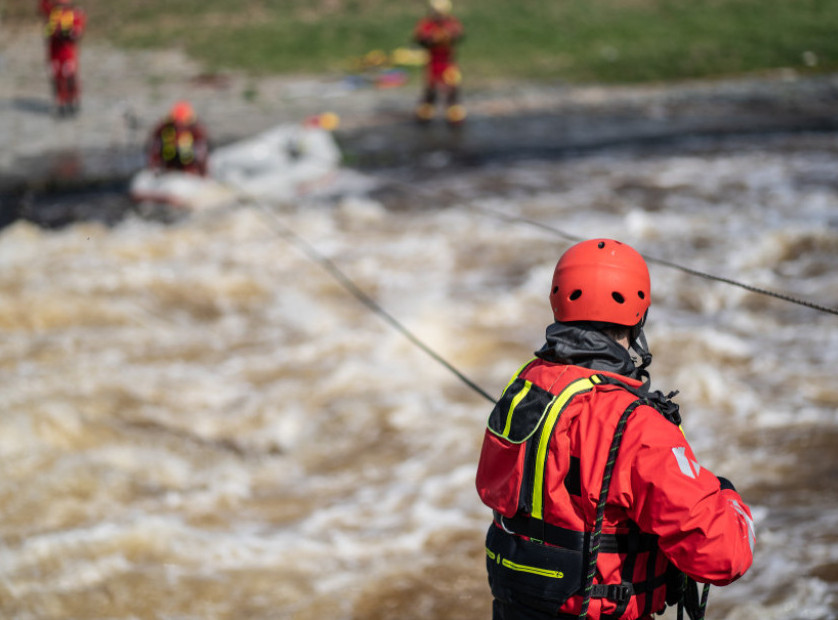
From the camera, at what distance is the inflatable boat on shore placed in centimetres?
1085

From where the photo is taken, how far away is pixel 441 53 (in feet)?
47.8

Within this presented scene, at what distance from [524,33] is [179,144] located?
36.3 ft

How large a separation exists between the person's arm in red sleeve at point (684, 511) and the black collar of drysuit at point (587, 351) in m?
0.21

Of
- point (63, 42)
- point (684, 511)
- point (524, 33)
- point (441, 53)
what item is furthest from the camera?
point (524, 33)

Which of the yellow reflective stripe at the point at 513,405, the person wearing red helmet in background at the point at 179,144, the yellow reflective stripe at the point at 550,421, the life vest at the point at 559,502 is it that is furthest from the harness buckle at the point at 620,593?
the person wearing red helmet in background at the point at 179,144

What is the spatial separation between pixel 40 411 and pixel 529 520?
4813 mm

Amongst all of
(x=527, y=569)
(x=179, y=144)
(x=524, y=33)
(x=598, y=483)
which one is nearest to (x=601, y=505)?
(x=598, y=483)

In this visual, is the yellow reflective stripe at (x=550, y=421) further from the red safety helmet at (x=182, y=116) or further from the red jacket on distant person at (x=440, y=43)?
the red jacket on distant person at (x=440, y=43)

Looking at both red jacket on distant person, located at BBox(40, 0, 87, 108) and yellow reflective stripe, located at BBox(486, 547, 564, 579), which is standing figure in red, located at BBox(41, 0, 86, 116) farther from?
yellow reflective stripe, located at BBox(486, 547, 564, 579)

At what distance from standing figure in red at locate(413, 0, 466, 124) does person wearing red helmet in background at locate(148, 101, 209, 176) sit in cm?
468

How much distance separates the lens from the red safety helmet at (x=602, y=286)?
2395 millimetres

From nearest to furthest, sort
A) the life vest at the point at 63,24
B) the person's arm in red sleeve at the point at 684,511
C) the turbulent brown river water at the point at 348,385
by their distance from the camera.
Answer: the person's arm in red sleeve at the point at 684,511 < the turbulent brown river water at the point at 348,385 < the life vest at the point at 63,24

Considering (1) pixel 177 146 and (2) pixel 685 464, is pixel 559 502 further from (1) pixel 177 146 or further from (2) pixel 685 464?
(1) pixel 177 146

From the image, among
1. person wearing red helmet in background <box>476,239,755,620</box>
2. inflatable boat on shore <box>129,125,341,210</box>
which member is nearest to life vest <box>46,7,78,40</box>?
inflatable boat on shore <box>129,125,341,210</box>
